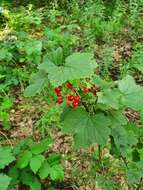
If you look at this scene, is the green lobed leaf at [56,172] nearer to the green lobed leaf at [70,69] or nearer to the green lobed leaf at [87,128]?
the green lobed leaf at [87,128]

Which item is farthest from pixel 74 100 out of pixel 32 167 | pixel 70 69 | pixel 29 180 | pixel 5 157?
pixel 29 180

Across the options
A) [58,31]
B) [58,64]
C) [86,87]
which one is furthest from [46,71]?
[58,31]

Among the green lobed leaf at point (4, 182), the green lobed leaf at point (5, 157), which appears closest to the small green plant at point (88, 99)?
the green lobed leaf at point (4, 182)

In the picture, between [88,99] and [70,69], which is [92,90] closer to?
[88,99]

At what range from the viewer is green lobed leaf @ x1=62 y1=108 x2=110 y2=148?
216cm

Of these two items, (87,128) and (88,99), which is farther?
(88,99)

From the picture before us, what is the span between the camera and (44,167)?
3207mm

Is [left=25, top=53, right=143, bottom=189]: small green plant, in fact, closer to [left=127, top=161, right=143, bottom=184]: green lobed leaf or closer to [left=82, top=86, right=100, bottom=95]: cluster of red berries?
[left=82, top=86, right=100, bottom=95]: cluster of red berries

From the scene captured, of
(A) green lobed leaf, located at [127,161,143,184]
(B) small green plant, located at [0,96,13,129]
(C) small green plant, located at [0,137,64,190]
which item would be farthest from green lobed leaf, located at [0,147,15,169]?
(B) small green plant, located at [0,96,13,129]

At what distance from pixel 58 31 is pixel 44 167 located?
2.66 meters

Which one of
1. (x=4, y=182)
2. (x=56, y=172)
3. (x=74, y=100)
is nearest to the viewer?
(x=74, y=100)

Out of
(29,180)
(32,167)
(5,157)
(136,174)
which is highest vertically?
(136,174)

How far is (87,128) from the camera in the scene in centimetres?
217

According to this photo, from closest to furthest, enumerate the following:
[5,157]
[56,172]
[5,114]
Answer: [5,157] < [56,172] < [5,114]
